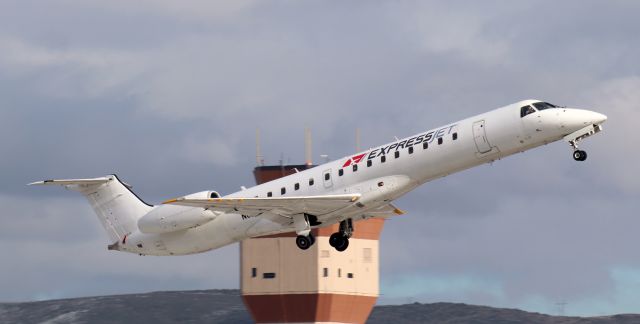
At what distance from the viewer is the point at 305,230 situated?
5159cm

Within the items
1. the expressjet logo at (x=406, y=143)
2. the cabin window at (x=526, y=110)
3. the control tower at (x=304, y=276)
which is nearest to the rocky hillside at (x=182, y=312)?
the control tower at (x=304, y=276)

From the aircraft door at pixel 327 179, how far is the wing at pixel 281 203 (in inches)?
39.1

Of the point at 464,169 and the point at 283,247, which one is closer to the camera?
the point at 464,169

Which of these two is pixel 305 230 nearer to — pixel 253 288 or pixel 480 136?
pixel 480 136

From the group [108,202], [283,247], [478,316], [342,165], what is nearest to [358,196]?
[342,165]

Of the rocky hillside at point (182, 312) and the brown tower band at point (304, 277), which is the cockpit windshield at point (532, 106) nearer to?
the brown tower band at point (304, 277)

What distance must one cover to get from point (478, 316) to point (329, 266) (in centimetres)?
4397

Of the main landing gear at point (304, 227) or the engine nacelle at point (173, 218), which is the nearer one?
the main landing gear at point (304, 227)

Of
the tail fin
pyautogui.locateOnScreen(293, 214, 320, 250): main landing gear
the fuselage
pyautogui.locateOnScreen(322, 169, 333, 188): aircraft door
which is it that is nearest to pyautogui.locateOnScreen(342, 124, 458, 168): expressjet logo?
the fuselage

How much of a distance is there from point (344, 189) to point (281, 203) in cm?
212

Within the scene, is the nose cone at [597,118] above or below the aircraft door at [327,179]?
above

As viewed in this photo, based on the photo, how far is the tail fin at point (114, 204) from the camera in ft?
189

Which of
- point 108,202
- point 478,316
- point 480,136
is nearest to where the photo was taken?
point 480,136

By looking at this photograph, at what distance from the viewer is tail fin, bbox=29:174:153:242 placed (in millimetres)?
57656
